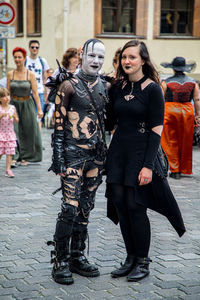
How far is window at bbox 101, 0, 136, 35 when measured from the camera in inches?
875

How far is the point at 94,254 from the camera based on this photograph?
17.0ft

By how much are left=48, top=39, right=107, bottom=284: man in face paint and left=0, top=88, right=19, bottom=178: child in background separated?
4.62 metres

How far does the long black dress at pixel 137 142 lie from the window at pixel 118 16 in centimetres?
1815

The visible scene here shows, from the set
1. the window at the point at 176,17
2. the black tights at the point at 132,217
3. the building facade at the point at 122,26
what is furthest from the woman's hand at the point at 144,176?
the window at the point at 176,17

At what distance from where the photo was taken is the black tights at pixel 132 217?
4.52 metres

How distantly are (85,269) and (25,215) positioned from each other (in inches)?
83.0

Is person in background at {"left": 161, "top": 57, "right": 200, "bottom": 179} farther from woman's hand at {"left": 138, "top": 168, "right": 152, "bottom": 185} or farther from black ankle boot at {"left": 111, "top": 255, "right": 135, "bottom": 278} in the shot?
woman's hand at {"left": 138, "top": 168, "right": 152, "bottom": 185}

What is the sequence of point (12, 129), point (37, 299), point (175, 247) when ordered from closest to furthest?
point (37, 299)
point (175, 247)
point (12, 129)

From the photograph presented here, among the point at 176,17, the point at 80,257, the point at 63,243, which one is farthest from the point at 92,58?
the point at 176,17

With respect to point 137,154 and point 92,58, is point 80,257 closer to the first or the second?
point 137,154

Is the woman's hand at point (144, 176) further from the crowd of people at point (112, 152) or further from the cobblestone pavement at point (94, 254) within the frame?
the cobblestone pavement at point (94, 254)

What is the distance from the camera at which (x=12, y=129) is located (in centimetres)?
925

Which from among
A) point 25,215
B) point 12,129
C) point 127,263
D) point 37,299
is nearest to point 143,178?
point 127,263

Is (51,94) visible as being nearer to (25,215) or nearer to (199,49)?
(25,215)
